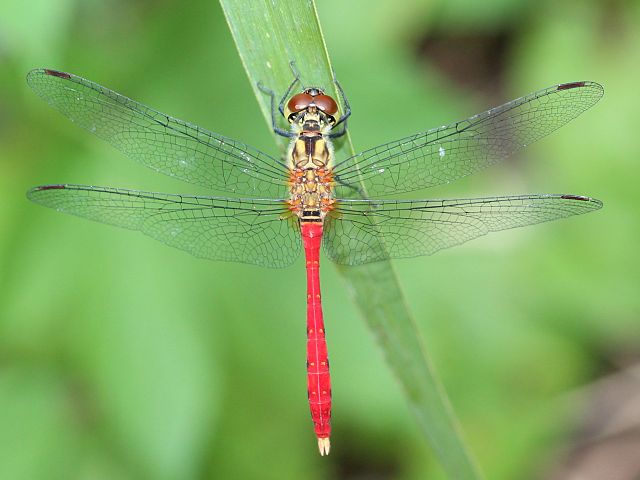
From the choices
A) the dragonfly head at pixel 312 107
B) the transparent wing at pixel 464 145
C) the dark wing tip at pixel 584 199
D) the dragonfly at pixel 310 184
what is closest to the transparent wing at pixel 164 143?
the dragonfly at pixel 310 184

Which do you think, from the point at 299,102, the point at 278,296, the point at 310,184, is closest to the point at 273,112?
the point at 299,102

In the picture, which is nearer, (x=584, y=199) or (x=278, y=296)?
(x=584, y=199)

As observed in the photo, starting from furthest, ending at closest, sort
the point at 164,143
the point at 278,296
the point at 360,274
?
the point at 278,296
the point at 164,143
the point at 360,274

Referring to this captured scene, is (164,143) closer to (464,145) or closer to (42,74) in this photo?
(42,74)

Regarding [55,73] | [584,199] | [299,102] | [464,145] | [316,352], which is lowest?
[316,352]

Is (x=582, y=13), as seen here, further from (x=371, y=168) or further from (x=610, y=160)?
(x=371, y=168)

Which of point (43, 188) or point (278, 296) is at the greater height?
point (43, 188)
